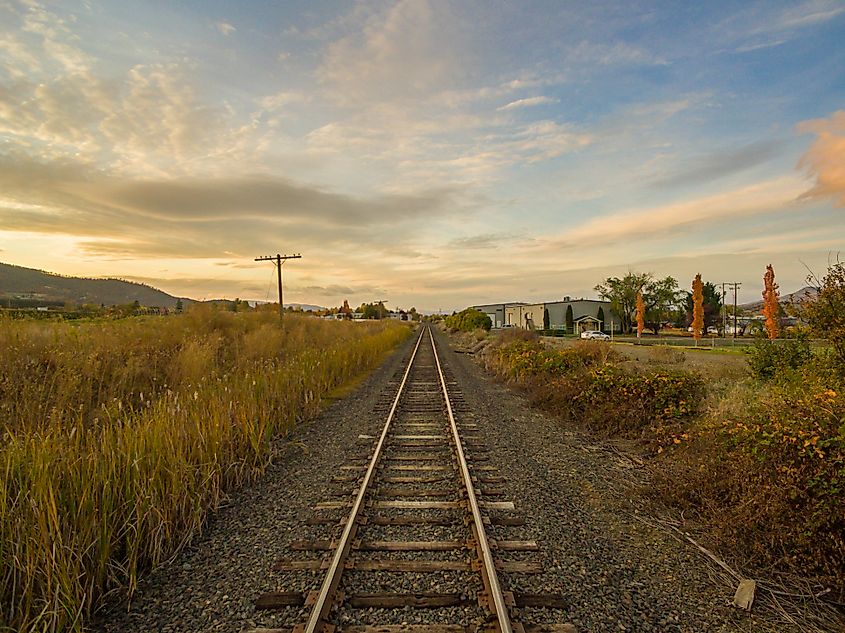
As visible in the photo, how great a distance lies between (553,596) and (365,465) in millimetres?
3765

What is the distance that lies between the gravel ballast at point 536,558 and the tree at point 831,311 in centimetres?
341

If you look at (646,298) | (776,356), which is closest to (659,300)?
(646,298)

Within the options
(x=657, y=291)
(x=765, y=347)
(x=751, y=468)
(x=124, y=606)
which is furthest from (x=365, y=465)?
(x=657, y=291)

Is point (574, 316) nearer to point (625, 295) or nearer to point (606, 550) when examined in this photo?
point (625, 295)

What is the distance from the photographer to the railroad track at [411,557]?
331 cm

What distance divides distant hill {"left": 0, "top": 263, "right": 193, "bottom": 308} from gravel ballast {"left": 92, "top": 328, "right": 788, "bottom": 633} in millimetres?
12453

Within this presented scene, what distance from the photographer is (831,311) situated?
664 centimetres

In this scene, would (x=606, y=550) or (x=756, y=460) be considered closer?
(x=606, y=550)

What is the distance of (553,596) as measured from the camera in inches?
141

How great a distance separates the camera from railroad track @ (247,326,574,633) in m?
3.31

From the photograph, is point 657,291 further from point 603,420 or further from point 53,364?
point 53,364

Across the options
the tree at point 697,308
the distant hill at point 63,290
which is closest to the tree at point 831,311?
the distant hill at point 63,290

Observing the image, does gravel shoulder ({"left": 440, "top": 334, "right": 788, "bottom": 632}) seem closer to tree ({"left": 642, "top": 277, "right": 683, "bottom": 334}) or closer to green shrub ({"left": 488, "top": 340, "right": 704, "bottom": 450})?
green shrub ({"left": 488, "top": 340, "right": 704, "bottom": 450})

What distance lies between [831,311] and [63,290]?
26.4 meters
